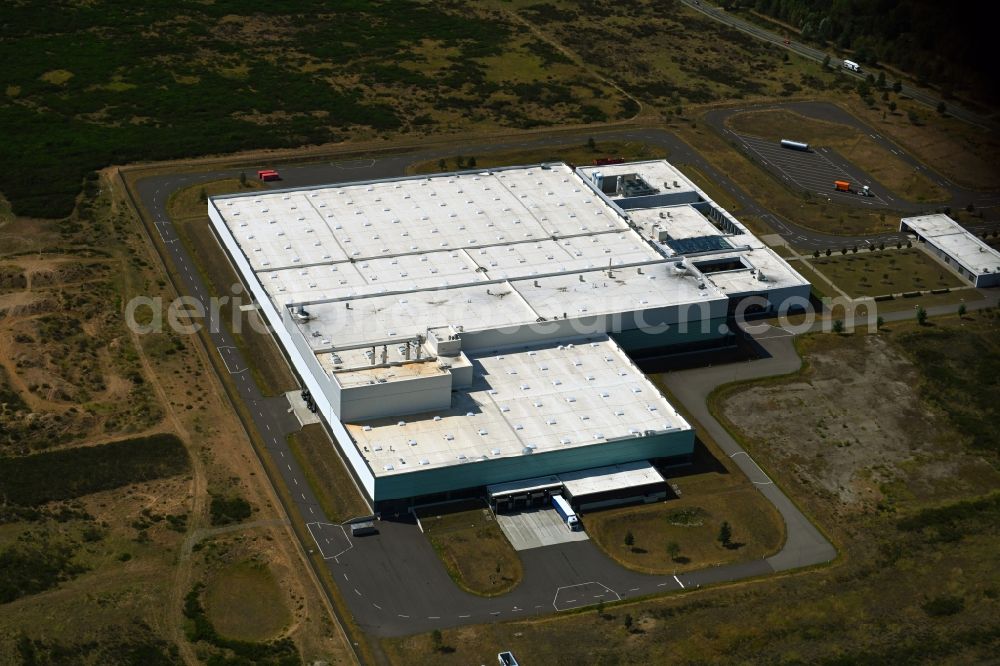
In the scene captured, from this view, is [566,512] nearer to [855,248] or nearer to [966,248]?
[855,248]

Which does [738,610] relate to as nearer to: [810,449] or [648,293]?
[810,449]

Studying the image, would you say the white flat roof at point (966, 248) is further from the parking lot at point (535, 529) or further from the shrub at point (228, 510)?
the shrub at point (228, 510)

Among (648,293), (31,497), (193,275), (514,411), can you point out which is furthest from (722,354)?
(31,497)

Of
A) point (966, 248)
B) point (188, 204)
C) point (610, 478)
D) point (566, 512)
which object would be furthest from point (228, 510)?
point (966, 248)

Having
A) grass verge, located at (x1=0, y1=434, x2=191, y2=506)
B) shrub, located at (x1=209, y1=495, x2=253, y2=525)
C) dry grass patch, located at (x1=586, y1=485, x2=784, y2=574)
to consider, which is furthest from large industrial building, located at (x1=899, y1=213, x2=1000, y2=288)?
grass verge, located at (x1=0, y1=434, x2=191, y2=506)

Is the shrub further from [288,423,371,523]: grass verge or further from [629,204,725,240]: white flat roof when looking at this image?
[629,204,725,240]: white flat roof
